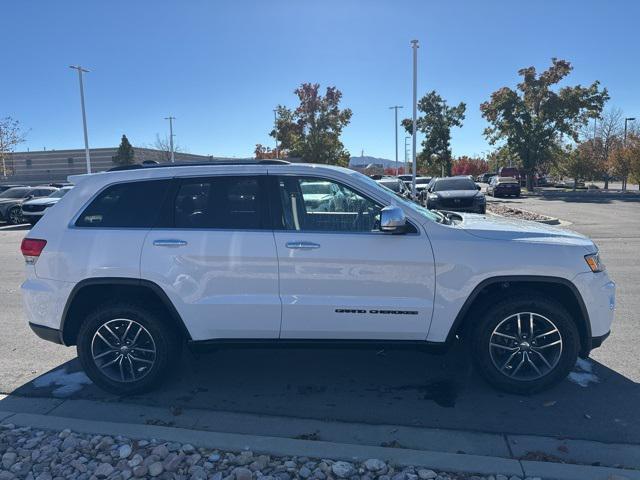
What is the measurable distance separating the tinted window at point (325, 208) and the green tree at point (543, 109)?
1421 inches

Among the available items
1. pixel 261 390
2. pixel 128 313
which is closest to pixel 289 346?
pixel 261 390

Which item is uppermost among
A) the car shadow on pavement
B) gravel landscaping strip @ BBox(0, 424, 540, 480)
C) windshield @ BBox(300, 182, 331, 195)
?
windshield @ BBox(300, 182, 331, 195)

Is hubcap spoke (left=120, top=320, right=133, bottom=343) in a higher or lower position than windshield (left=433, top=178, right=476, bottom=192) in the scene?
lower

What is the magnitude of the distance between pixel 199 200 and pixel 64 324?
148 centimetres

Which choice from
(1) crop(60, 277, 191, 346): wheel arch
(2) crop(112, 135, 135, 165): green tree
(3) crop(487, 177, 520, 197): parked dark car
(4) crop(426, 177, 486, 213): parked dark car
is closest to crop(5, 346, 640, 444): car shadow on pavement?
(1) crop(60, 277, 191, 346): wheel arch

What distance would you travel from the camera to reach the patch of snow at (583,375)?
159 inches

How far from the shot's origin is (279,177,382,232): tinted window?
148 inches

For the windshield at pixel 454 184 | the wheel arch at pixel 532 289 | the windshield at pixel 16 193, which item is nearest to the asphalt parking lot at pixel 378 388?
the wheel arch at pixel 532 289

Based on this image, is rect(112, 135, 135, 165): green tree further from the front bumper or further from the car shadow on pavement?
the front bumper

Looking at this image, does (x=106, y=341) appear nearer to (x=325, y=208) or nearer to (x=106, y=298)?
(x=106, y=298)

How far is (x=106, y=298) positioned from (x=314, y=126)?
4450 centimetres

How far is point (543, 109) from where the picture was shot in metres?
35.6

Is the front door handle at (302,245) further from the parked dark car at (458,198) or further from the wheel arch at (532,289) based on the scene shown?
the parked dark car at (458,198)

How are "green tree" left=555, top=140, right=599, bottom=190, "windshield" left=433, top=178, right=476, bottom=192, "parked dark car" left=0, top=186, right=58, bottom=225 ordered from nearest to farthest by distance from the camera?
1. "windshield" left=433, top=178, right=476, bottom=192
2. "parked dark car" left=0, top=186, right=58, bottom=225
3. "green tree" left=555, top=140, right=599, bottom=190
